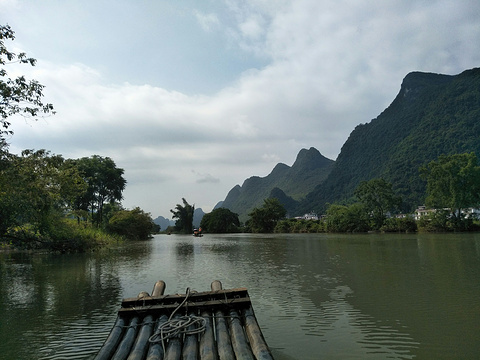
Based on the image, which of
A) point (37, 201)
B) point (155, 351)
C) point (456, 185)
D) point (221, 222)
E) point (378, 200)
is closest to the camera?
point (155, 351)

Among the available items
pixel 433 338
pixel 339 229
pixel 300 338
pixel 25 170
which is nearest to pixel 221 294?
pixel 300 338

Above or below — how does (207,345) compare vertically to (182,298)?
below

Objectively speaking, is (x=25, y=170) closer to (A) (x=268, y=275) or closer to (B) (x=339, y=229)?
(A) (x=268, y=275)

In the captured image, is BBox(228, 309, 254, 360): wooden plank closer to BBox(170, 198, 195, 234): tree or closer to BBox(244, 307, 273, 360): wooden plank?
BBox(244, 307, 273, 360): wooden plank

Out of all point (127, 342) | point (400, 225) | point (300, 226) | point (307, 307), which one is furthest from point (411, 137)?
point (127, 342)

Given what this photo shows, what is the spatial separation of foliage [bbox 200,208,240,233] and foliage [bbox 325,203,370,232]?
36.7 m

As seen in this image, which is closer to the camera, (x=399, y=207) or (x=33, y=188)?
(x=33, y=188)

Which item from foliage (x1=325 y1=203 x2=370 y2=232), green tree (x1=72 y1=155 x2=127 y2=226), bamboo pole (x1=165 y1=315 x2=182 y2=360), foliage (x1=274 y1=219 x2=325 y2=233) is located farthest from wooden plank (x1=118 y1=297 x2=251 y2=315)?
foliage (x1=274 y1=219 x2=325 y2=233)

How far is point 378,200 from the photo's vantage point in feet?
217

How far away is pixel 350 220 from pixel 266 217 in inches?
1092

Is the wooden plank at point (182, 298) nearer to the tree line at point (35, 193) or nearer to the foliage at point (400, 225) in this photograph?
the tree line at point (35, 193)

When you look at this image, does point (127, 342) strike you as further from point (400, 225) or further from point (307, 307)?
point (400, 225)

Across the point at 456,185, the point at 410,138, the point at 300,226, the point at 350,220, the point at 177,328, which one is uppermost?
the point at 410,138

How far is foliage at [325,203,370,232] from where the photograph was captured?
6494 cm
